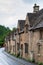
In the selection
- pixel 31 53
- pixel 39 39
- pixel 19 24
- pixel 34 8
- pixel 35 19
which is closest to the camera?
pixel 39 39

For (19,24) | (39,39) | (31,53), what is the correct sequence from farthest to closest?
(19,24)
(31,53)
(39,39)

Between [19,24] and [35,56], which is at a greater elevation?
[19,24]

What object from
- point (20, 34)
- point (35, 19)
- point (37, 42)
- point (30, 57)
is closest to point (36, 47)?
point (37, 42)

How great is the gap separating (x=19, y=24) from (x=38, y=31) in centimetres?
2108

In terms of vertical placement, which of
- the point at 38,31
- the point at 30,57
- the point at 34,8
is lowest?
the point at 30,57

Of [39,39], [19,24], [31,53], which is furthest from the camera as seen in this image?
[19,24]

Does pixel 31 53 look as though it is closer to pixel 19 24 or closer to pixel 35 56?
pixel 35 56

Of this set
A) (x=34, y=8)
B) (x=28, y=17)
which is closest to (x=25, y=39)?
(x=28, y=17)

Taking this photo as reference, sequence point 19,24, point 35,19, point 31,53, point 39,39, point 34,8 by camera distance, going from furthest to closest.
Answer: point 19,24 < point 34,8 < point 35,19 < point 31,53 < point 39,39

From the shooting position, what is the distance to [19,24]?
205 feet

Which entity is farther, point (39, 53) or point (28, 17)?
point (28, 17)

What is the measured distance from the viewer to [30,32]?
46.6 meters

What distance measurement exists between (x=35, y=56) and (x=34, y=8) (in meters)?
16.6

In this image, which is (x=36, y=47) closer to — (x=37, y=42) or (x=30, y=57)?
(x=37, y=42)
